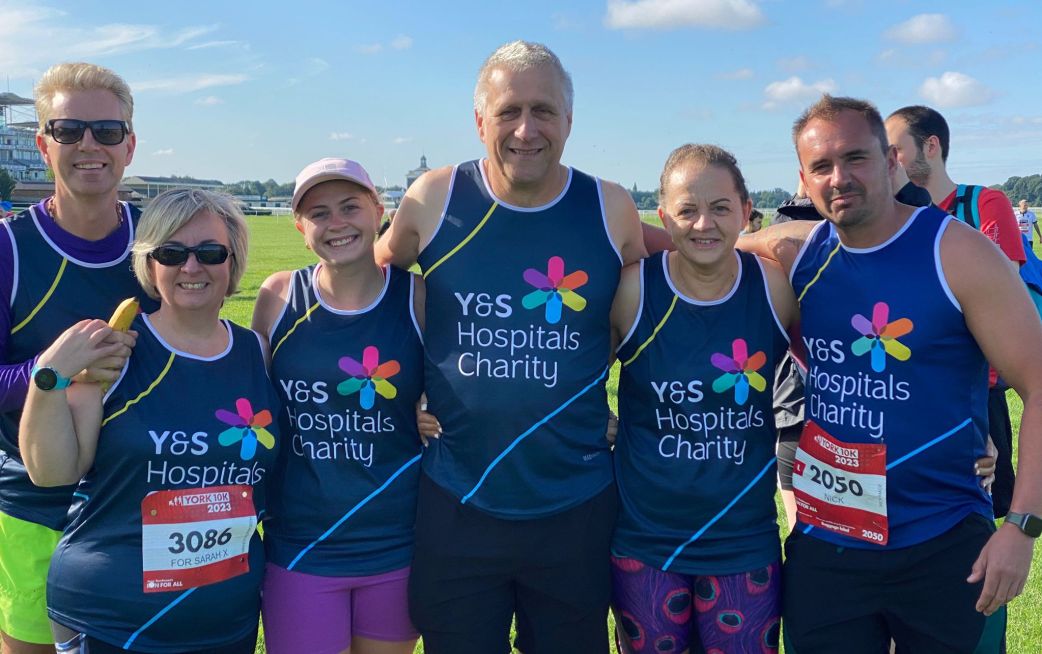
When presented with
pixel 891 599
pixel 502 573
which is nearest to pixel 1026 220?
pixel 891 599

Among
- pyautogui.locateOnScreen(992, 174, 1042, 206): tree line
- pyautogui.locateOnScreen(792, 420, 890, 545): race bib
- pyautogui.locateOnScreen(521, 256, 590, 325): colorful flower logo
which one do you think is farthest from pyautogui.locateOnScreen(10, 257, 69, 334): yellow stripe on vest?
pyautogui.locateOnScreen(992, 174, 1042, 206): tree line

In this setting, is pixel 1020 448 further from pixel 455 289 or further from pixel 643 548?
pixel 455 289

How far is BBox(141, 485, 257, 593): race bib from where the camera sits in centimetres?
245

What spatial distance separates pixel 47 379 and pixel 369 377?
1020 millimetres

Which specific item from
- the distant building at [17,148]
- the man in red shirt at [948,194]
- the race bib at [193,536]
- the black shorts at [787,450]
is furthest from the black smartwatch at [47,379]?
the distant building at [17,148]

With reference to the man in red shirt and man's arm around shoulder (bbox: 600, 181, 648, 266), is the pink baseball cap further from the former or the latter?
the man in red shirt

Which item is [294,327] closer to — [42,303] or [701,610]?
[42,303]

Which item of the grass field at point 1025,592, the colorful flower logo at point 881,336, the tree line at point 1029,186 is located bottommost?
the grass field at point 1025,592

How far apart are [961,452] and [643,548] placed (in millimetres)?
1157

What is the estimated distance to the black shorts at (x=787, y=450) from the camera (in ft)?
11.6

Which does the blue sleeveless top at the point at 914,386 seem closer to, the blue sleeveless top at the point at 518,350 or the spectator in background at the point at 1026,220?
the blue sleeveless top at the point at 518,350

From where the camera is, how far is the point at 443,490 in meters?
2.87

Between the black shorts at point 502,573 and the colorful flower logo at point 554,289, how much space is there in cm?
71

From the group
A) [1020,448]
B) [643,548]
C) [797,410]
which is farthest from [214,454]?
[1020,448]
